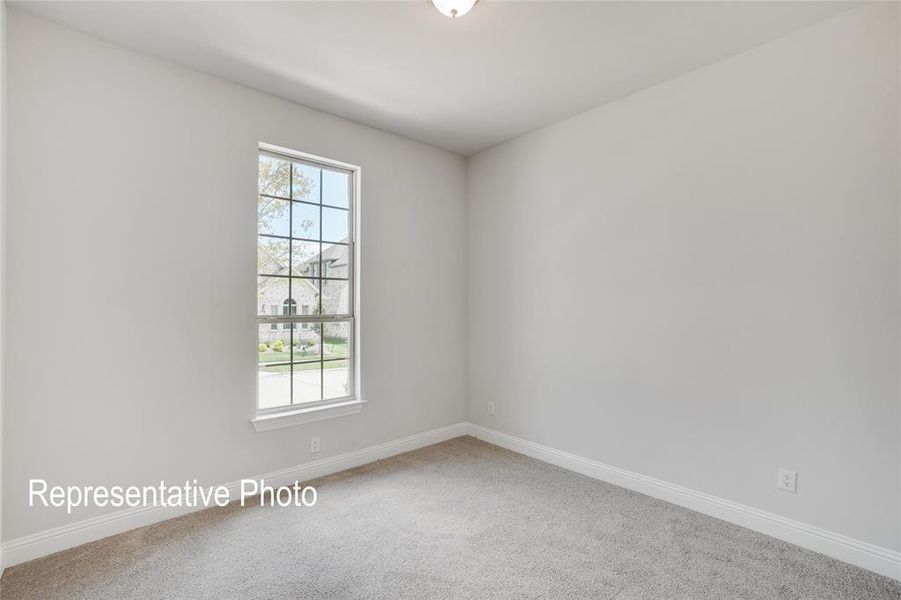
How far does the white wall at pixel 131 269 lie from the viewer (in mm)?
2184

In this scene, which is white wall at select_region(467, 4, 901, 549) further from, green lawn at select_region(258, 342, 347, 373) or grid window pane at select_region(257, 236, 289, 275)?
grid window pane at select_region(257, 236, 289, 275)

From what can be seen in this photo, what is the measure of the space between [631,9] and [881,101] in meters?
1.24

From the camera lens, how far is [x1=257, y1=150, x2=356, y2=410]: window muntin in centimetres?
305

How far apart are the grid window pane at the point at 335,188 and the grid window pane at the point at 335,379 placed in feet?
4.00

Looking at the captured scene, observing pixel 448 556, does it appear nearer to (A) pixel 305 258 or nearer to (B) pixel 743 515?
(B) pixel 743 515

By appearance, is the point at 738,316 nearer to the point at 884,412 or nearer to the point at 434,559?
the point at 884,412

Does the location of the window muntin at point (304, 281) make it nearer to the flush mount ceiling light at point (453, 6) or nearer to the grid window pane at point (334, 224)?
the grid window pane at point (334, 224)

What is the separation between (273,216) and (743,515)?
11.2 ft

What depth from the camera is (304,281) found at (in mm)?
3240

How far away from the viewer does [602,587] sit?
1.98m

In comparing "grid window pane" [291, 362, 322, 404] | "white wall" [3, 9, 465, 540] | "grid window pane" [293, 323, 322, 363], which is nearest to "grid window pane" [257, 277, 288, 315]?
"white wall" [3, 9, 465, 540]

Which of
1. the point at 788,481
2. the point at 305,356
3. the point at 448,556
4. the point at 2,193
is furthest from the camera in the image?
the point at 305,356

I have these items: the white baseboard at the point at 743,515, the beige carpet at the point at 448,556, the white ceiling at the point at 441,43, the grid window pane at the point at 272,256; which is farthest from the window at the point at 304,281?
the white baseboard at the point at 743,515

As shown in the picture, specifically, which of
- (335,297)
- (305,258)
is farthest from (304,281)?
(335,297)
